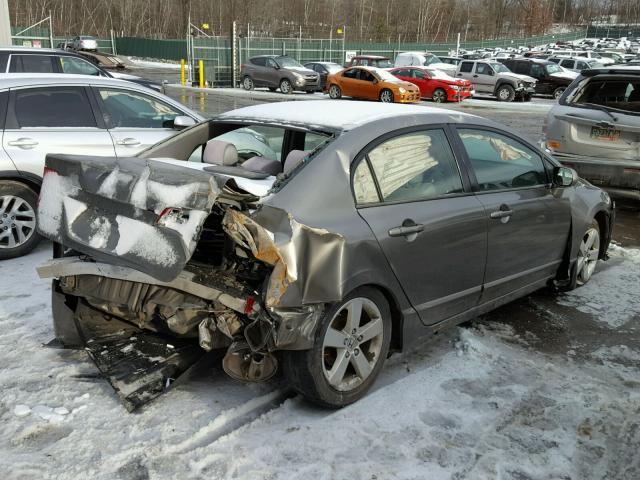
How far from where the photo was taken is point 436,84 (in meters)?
26.8

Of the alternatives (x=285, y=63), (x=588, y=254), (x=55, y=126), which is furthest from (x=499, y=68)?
(x=55, y=126)

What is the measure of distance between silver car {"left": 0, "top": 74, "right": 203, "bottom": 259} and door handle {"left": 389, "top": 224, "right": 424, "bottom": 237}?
3.19 m

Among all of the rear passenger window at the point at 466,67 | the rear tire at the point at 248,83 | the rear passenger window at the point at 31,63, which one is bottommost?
the rear tire at the point at 248,83

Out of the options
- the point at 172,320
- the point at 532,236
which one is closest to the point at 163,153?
the point at 172,320

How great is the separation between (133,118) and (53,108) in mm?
837

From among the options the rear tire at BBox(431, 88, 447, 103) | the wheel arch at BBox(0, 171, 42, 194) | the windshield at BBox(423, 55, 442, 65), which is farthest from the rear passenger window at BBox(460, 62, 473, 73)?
the wheel arch at BBox(0, 171, 42, 194)

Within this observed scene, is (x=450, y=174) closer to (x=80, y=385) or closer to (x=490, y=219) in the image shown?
(x=490, y=219)

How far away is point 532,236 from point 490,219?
62cm

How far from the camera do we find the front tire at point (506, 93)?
28.3 m

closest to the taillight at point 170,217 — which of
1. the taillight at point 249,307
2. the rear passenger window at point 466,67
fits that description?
the taillight at point 249,307

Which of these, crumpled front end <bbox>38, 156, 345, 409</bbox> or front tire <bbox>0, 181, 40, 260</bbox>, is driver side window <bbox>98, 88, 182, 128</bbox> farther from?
crumpled front end <bbox>38, 156, 345, 409</bbox>

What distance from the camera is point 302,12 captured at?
82.4m

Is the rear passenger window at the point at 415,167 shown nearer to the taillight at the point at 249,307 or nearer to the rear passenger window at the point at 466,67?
the taillight at the point at 249,307

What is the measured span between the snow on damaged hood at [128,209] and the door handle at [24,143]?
2.48 m
